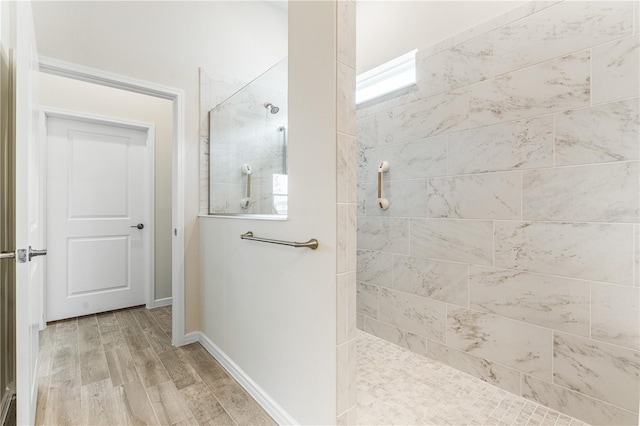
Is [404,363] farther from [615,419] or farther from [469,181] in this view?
[469,181]

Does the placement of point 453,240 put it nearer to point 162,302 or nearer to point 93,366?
point 93,366

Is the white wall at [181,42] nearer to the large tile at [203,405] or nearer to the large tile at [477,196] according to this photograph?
the large tile at [203,405]

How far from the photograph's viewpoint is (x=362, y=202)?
2596mm

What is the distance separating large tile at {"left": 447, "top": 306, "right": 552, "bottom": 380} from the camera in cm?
161

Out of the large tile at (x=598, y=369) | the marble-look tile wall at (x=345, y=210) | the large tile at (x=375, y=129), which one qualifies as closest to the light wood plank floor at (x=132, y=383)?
the marble-look tile wall at (x=345, y=210)

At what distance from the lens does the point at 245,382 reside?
178 centimetres

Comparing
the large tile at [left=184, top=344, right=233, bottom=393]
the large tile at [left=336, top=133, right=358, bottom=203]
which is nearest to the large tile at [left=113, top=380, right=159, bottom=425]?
the large tile at [left=184, top=344, right=233, bottom=393]

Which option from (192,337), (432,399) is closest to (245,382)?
(192,337)

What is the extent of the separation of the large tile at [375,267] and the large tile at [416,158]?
2.11 feet

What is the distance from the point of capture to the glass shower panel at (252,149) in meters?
1.65

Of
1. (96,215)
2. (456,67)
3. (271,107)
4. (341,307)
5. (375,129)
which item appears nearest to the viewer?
(341,307)

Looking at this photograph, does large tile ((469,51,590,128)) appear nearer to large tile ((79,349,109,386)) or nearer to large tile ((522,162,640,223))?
large tile ((522,162,640,223))

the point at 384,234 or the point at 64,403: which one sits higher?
the point at 384,234

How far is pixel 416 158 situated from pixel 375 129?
18.8 inches
